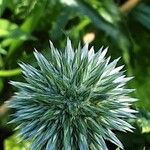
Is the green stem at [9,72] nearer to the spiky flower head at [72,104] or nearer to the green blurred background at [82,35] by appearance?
the green blurred background at [82,35]

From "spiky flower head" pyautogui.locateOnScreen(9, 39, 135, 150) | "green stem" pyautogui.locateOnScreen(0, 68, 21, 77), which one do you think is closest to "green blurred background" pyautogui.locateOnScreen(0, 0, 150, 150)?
"green stem" pyautogui.locateOnScreen(0, 68, 21, 77)

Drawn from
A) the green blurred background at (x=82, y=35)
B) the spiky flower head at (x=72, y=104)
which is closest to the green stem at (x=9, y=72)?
the green blurred background at (x=82, y=35)

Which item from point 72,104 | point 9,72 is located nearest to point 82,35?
point 9,72

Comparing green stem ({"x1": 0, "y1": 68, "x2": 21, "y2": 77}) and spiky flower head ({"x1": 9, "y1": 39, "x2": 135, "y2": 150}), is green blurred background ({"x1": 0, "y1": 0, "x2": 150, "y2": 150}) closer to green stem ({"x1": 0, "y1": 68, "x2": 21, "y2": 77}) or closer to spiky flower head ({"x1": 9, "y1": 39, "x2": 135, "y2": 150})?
green stem ({"x1": 0, "y1": 68, "x2": 21, "y2": 77})

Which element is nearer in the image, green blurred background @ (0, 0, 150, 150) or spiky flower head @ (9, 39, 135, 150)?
spiky flower head @ (9, 39, 135, 150)

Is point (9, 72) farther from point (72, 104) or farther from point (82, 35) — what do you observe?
point (72, 104)
